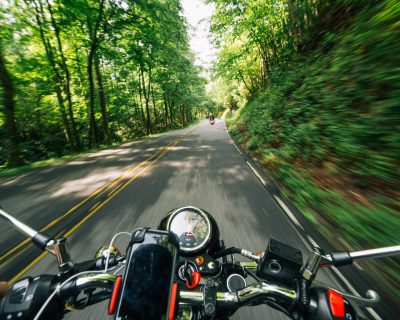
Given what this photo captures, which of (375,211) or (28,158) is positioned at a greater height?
(375,211)

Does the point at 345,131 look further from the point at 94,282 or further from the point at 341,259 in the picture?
the point at 94,282

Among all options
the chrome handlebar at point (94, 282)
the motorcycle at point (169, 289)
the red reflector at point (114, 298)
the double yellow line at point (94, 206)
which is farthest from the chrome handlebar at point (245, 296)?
the double yellow line at point (94, 206)

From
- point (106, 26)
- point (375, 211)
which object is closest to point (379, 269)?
point (375, 211)

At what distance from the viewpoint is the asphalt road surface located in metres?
3.53

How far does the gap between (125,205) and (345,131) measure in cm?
513

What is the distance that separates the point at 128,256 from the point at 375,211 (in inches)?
147

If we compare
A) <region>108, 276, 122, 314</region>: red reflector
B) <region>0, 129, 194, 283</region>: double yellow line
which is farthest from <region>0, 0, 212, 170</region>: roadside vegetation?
<region>108, 276, 122, 314</region>: red reflector

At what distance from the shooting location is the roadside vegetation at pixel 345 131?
11.6 feet

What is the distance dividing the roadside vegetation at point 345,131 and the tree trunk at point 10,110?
443 inches

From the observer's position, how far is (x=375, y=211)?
343 centimetres

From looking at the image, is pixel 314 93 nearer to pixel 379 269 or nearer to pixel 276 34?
pixel 379 269

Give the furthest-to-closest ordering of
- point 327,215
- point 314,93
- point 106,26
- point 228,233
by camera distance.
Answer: point 106,26 → point 314,93 → point 327,215 → point 228,233

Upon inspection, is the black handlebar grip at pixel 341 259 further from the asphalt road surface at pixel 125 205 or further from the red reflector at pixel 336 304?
the asphalt road surface at pixel 125 205

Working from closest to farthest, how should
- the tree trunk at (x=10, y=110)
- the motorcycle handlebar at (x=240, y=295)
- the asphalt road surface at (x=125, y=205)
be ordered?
1. the motorcycle handlebar at (x=240, y=295)
2. the asphalt road surface at (x=125, y=205)
3. the tree trunk at (x=10, y=110)
